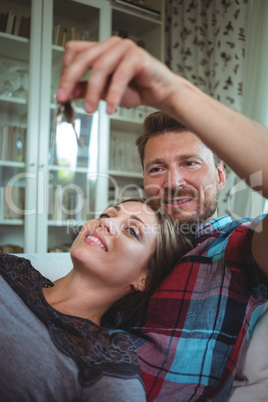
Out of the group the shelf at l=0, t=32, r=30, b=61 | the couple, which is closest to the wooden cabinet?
the shelf at l=0, t=32, r=30, b=61

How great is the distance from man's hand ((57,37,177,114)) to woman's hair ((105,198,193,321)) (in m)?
0.70

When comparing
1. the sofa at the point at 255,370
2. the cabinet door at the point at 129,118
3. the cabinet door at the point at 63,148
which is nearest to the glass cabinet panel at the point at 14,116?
the cabinet door at the point at 63,148

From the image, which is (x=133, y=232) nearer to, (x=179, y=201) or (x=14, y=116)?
(x=179, y=201)

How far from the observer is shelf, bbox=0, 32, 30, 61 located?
9.18ft

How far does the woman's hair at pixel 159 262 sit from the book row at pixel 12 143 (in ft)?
5.90

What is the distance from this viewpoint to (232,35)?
9.47 feet

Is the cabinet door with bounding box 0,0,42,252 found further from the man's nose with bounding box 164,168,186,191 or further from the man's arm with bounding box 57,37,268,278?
the man's arm with bounding box 57,37,268,278

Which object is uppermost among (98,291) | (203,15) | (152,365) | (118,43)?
(203,15)

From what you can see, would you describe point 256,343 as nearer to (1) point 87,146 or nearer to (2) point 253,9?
(1) point 87,146

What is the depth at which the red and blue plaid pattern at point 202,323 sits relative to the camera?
988 millimetres

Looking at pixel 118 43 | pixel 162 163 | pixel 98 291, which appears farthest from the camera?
pixel 162 163

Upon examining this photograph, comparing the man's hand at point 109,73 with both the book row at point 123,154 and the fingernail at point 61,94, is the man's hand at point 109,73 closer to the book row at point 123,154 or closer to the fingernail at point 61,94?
the fingernail at point 61,94

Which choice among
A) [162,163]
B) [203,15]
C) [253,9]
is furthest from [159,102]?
[203,15]

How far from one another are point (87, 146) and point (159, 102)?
2417 millimetres
